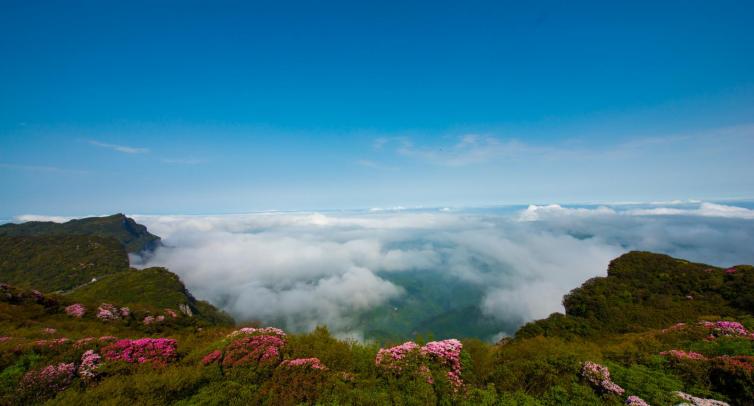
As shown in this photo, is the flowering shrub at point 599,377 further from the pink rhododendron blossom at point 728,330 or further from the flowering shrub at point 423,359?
the pink rhododendron blossom at point 728,330

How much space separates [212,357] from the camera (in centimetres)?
1431

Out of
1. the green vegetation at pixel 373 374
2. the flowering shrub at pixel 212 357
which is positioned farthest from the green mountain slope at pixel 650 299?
the flowering shrub at pixel 212 357

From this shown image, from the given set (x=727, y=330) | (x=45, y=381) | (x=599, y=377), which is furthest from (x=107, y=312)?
(x=727, y=330)

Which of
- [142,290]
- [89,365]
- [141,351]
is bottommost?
[142,290]

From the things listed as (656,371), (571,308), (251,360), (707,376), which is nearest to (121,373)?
(251,360)

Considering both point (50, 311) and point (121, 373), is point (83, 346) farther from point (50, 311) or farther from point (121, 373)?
point (50, 311)

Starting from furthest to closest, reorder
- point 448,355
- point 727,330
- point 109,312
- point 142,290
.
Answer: point 142,290
point 109,312
point 727,330
point 448,355

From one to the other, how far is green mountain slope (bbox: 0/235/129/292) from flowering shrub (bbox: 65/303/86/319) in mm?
109247

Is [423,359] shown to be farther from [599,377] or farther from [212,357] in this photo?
[212,357]

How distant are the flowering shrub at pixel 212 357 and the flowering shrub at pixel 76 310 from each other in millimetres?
26013

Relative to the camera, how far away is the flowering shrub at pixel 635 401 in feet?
33.9

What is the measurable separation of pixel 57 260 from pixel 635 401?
190m

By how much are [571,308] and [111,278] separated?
112 m

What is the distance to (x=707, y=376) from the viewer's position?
12.0 meters
